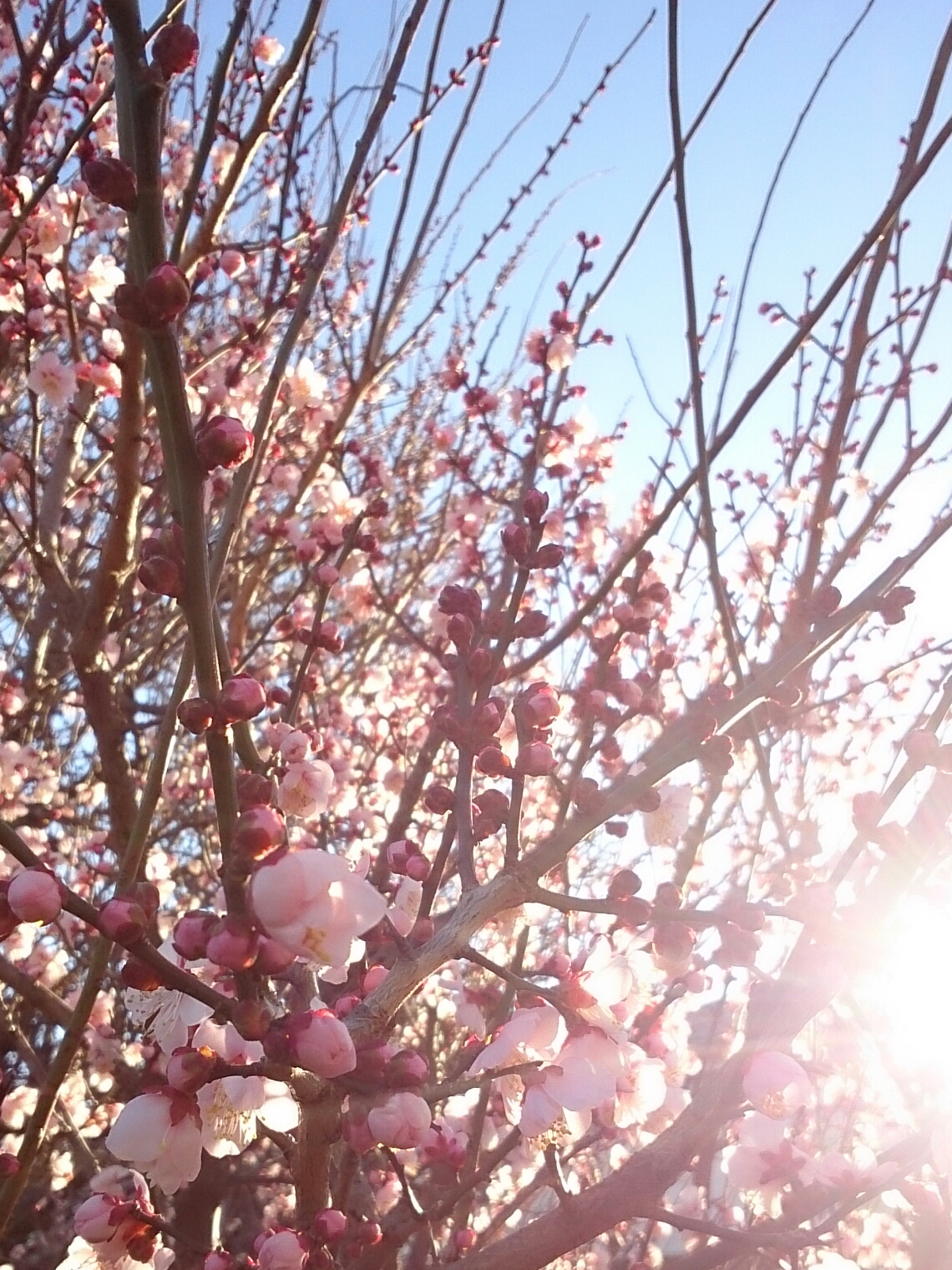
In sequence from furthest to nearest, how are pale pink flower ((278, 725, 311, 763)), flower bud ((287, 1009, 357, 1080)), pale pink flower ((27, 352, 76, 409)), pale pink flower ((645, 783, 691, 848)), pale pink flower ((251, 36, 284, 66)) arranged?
1. pale pink flower ((251, 36, 284, 66))
2. pale pink flower ((27, 352, 76, 409))
3. pale pink flower ((645, 783, 691, 848))
4. pale pink flower ((278, 725, 311, 763))
5. flower bud ((287, 1009, 357, 1080))

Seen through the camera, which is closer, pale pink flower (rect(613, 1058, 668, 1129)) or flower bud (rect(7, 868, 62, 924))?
flower bud (rect(7, 868, 62, 924))

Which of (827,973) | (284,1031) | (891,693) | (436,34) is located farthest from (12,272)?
(891,693)

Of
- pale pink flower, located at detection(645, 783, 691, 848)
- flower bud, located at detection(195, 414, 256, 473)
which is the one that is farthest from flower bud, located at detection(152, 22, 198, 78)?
pale pink flower, located at detection(645, 783, 691, 848)

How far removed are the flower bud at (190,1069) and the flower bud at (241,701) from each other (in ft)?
1.29

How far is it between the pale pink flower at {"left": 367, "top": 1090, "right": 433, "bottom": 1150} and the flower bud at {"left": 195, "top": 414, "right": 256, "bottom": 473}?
0.70 m

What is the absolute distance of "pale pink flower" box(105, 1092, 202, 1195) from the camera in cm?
101

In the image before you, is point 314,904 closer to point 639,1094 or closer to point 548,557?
point 548,557

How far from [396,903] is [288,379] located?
222 cm

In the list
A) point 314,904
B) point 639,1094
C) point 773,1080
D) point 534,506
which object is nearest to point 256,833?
point 314,904

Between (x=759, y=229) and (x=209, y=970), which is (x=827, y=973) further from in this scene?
(x=759, y=229)

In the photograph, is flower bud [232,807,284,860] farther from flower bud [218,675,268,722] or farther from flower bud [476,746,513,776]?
flower bud [476,746,513,776]

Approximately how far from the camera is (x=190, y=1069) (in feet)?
3.21

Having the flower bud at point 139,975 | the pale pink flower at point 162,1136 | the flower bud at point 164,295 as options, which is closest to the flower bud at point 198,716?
the flower bud at point 139,975

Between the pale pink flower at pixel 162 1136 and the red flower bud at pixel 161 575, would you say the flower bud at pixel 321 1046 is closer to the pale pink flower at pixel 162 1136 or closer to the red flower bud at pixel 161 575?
the pale pink flower at pixel 162 1136
